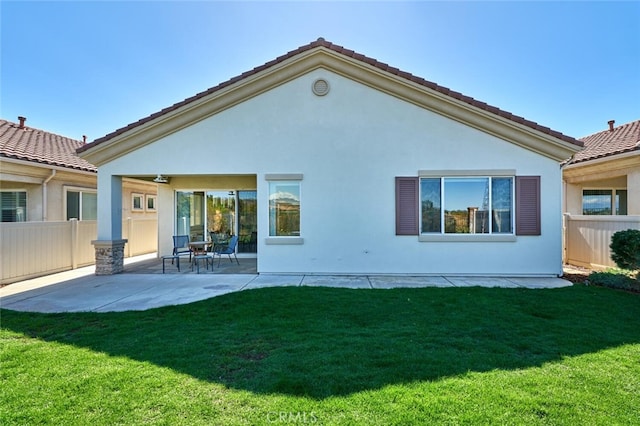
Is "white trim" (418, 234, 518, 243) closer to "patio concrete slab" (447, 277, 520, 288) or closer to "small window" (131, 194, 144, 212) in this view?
"patio concrete slab" (447, 277, 520, 288)

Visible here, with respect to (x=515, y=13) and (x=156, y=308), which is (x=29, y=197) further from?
(x=515, y=13)

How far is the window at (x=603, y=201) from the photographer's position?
1445cm

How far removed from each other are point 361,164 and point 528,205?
5.30m

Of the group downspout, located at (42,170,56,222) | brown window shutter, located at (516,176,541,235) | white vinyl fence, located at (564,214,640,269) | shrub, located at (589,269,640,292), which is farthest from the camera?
downspout, located at (42,170,56,222)

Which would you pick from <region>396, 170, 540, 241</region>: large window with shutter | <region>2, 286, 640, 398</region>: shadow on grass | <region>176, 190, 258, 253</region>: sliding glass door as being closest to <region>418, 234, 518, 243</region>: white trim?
<region>396, 170, 540, 241</region>: large window with shutter

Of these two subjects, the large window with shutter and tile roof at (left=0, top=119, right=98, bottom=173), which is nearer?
the large window with shutter

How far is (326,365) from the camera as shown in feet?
Answer: 13.0

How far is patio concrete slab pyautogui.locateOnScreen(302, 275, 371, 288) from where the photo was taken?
28.6ft

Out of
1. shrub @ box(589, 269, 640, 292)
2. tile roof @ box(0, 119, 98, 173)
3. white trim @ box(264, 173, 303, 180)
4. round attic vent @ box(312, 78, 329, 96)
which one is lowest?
shrub @ box(589, 269, 640, 292)

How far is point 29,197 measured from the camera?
459 inches

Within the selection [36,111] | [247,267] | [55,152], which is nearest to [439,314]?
[247,267]

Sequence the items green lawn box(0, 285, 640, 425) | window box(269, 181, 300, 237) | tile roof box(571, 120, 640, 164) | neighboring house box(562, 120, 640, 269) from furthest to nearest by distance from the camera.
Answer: tile roof box(571, 120, 640, 164)
neighboring house box(562, 120, 640, 269)
window box(269, 181, 300, 237)
green lawn box(0, 285, 640, 425)

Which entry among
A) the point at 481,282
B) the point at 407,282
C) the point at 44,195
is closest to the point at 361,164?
the point at 407,282

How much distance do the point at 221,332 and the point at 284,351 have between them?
54.1 inches
